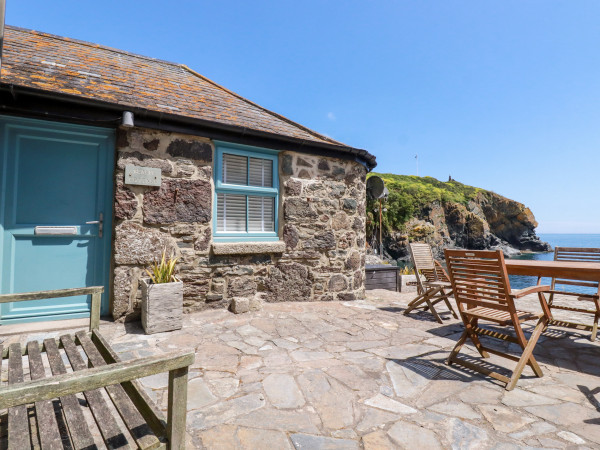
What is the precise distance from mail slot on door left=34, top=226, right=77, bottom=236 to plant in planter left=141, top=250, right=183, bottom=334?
105 cm

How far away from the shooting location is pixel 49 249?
3.60 metres

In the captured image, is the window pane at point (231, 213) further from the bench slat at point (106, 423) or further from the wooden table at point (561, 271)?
the wooden table at point (561, 271)

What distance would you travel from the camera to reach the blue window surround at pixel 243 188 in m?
4.46

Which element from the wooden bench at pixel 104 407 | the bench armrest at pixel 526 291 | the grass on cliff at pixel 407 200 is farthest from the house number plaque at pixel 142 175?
the grass on cliff at pixel 407 200

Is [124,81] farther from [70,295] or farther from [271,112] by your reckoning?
[70,295]

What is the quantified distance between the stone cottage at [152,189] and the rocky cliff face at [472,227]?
83.5ft

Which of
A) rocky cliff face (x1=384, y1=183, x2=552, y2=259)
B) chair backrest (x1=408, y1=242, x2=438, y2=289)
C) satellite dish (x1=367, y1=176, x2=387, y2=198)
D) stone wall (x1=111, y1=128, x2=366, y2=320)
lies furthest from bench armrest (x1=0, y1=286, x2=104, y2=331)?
rocky cliff face (x1=384, y1=183, x2=552, y2=259)

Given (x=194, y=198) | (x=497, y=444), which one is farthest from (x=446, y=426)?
(x=194, y=198)

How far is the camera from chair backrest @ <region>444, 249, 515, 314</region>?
249cm

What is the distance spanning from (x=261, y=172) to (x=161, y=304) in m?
2.40

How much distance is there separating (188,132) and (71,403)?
339 cm

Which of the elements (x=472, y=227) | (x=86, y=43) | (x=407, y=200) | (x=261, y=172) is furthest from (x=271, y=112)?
(x=472, y=227)

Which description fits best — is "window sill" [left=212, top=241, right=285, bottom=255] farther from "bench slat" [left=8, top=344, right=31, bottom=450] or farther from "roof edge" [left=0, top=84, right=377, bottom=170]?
"bench slat" [left=8, top=344, right=31, bottom=450]

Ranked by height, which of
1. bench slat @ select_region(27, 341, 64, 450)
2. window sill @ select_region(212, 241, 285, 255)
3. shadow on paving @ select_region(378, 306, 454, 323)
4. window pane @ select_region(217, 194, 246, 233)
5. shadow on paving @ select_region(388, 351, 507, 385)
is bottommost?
shadow on paving @ select_region(378, 306, 454, 323)
